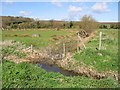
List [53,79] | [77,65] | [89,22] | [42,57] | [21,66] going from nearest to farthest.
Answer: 1. [53,79]
2. [21,66]
3. [77,65]
4. [42,57]
5. [89,22]

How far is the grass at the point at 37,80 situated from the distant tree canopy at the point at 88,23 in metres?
27.2

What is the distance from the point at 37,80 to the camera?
1033cm

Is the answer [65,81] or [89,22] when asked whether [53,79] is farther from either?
[89,22]

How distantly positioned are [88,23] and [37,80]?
28.6 metres

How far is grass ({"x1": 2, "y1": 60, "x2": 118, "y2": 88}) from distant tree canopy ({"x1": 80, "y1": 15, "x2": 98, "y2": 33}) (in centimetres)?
2724

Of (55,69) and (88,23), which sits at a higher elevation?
(88,23)

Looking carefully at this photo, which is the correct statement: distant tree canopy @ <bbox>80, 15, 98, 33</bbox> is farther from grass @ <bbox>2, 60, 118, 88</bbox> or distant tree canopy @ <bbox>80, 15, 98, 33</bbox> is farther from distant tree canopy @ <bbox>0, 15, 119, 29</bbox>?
grass @ <bbox>2, 60, 118, 88</bbox>

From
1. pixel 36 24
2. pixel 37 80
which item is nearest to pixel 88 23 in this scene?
pixel 36 24

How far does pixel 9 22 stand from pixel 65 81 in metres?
41.4

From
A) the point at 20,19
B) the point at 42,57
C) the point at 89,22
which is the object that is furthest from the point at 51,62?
the point at 20,19

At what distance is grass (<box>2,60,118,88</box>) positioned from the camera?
9.60m

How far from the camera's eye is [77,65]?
51.7ft

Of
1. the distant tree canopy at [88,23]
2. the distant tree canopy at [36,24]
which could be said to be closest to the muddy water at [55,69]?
the distant tree canopy at [88,23]

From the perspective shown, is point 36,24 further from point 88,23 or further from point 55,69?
point 55,69
